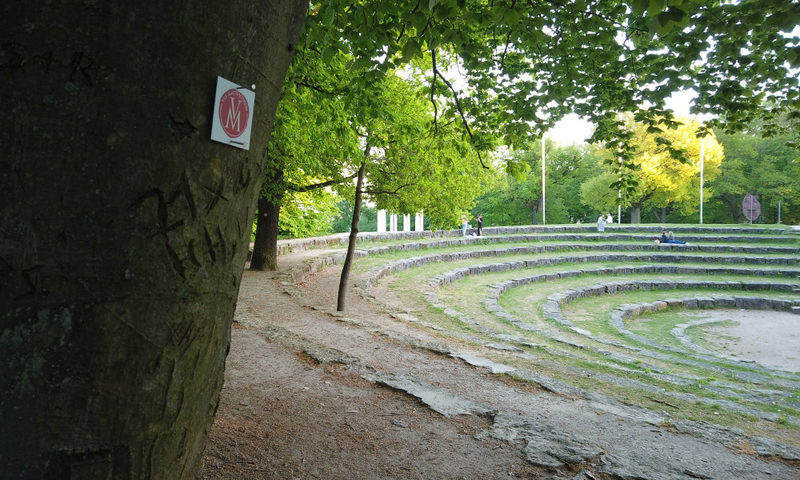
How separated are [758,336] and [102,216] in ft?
47.6

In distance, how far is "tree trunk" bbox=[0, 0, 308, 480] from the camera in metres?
1.26

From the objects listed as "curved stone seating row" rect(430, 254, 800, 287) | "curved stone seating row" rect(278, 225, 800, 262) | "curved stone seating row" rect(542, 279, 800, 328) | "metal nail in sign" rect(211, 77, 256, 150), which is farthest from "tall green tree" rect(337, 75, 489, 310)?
"curved stone seating row" rect(278, 225, 800, 262)

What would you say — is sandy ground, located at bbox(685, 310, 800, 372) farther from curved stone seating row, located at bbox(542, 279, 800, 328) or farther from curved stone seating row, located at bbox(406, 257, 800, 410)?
curved stone seating row, located at bbox(406, 257, 800, 410)

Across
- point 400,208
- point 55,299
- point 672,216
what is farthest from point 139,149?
point 672,216

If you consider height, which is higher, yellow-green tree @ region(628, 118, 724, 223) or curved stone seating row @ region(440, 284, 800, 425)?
yellow-green tree @ region(628, 118, 724, 223)

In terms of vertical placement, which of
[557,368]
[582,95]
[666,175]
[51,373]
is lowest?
[557,368]

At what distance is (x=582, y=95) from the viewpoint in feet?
20.5

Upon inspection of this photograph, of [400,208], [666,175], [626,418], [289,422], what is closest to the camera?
[289,422]

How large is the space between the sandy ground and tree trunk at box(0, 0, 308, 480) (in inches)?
456

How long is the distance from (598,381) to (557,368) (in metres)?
0.60

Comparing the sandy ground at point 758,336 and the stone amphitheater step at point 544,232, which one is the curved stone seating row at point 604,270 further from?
the stone amphitheater step at point 544,232

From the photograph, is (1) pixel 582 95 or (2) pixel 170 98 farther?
(1) pixel 582 95

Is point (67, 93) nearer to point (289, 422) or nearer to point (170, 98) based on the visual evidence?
point (170, 98)

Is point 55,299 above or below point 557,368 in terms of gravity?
above
